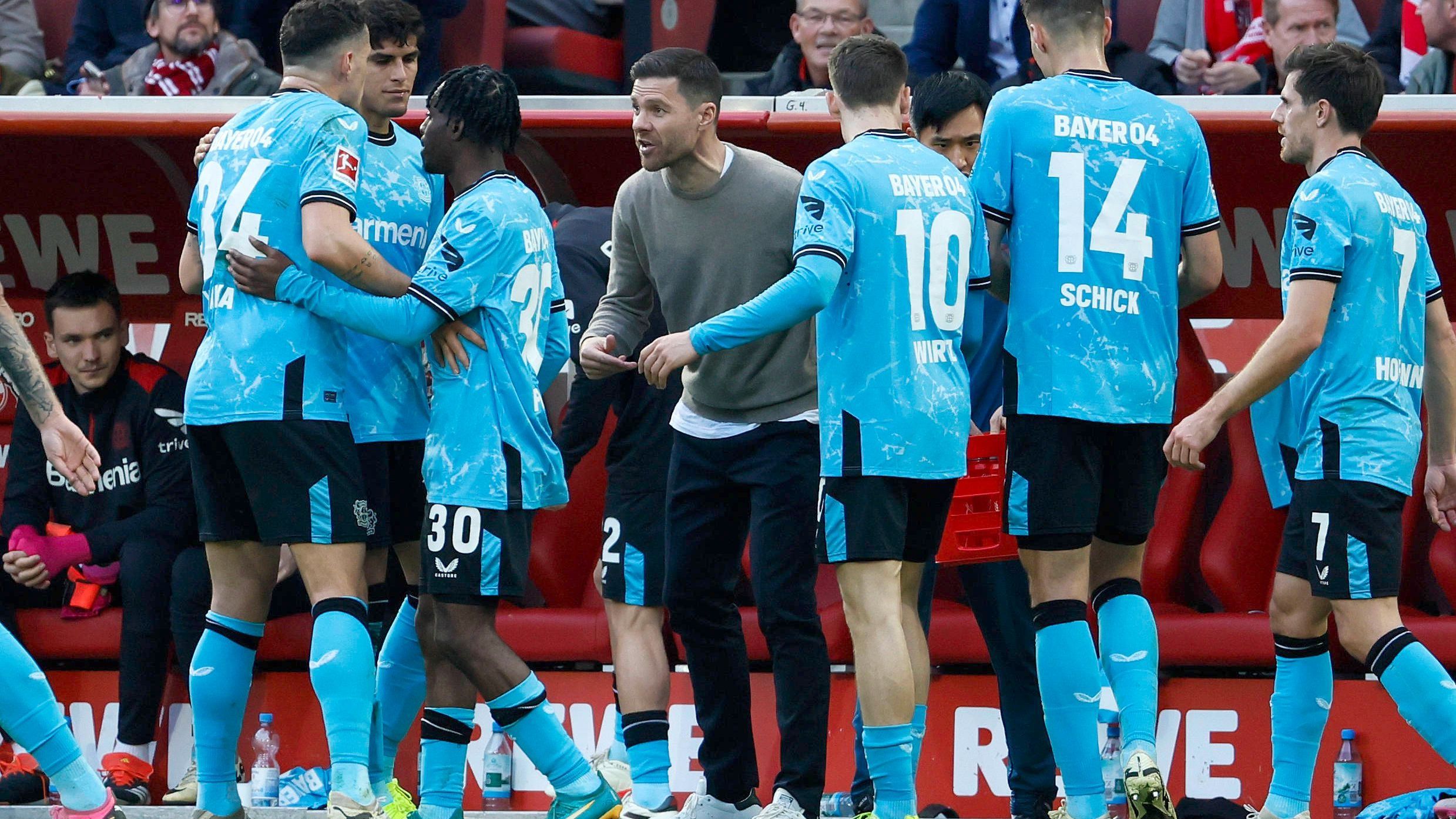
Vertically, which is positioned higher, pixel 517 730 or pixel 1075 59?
pixel 1075 59

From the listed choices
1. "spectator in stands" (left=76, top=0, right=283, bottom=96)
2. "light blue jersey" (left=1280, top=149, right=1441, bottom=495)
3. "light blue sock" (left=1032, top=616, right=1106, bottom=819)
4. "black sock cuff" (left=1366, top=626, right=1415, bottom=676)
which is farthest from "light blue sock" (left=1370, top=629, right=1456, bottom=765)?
"spectator in stands" (left=76, top=0, right=283, bottom=96)

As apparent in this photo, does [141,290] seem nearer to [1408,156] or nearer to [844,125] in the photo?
[844,125]

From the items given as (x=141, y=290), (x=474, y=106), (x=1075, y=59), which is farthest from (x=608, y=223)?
(x=141, y=290)

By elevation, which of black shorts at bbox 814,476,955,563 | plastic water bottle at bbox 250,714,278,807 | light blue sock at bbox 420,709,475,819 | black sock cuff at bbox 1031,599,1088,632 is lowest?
plastic water bottle at bbox 250,714,278,807

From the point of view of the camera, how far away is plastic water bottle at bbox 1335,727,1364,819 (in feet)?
18.6

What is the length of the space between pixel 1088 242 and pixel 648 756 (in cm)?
180

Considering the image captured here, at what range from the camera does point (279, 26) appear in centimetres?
759

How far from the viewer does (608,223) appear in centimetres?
577

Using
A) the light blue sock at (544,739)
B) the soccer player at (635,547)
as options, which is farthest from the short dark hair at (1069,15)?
the light blue sock at (544,739)

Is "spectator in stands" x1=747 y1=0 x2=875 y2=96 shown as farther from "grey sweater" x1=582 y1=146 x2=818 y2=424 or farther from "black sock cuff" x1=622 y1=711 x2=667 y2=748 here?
"black sock cuff" x1=622 y1=711 x2=667 y2=748

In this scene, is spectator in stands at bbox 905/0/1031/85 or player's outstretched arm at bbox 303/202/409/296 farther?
spectator in stands at bbox 905/0/1031/85

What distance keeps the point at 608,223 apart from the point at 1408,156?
260 centimetres

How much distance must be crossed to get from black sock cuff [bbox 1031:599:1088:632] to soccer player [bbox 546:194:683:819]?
3.99 feet

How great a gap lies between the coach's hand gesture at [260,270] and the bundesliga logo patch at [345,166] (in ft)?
0.77
